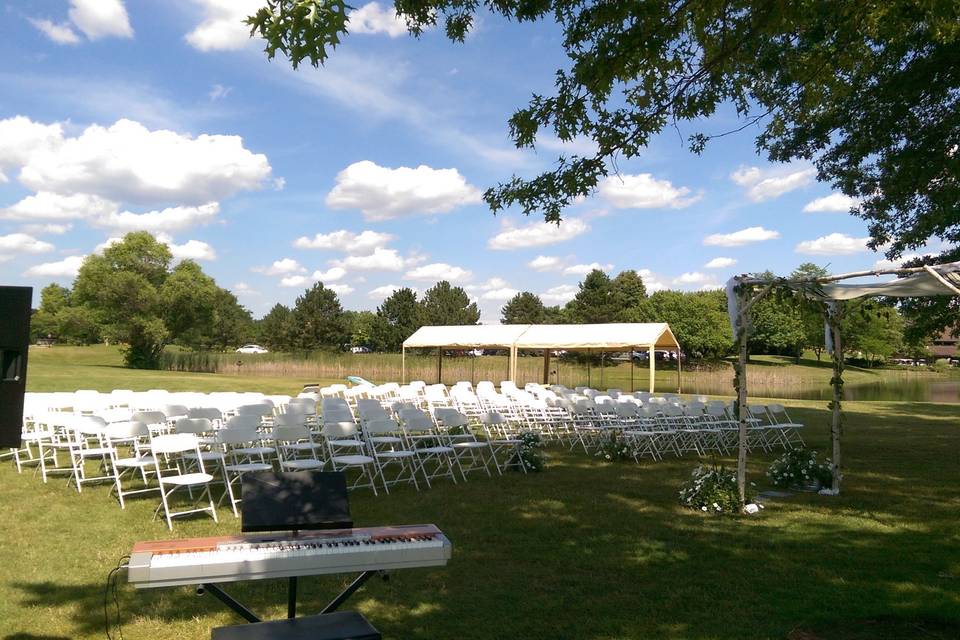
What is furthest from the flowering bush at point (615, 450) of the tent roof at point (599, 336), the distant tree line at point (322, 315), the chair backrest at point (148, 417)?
the distant tree line at point (322, 315)

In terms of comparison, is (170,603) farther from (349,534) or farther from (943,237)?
(943,237)

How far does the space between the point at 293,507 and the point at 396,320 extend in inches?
2550

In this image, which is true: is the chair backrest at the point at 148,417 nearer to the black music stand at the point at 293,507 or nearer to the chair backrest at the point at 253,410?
the chair backrest at the point at 253,410

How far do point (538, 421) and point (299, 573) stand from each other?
34.4 feet

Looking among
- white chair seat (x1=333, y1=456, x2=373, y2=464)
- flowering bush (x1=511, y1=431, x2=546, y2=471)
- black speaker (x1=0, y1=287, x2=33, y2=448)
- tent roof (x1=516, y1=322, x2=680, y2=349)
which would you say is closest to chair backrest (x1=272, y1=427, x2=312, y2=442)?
white chair seat (x1=333, y1=456, x2=373, y2=464)

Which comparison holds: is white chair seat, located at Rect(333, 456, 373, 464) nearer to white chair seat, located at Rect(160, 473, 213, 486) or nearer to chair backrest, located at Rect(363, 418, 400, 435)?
chair backrest, located at Rect(363, 418, 400, 435)

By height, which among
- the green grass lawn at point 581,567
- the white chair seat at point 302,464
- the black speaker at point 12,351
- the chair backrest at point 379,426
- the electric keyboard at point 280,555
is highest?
the black speaker at point 12,351

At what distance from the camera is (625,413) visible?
37.0ft

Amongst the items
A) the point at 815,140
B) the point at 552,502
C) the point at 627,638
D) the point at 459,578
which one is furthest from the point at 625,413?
the point at 627,638

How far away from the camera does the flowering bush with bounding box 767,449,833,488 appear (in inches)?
327

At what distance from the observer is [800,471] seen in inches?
330

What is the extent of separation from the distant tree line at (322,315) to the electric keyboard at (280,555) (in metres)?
25.0

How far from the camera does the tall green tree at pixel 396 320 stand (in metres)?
66.5

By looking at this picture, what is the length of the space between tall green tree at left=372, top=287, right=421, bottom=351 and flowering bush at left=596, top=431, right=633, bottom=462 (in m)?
55.1
